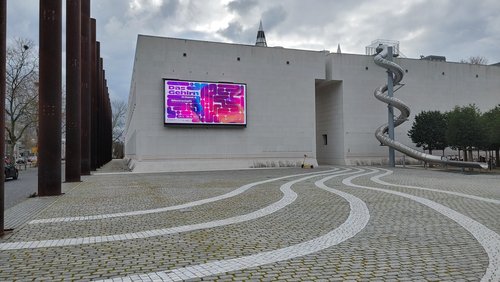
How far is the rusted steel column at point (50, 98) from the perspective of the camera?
12.9 m

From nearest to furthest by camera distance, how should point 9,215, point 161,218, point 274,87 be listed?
point 161,218 < point 9,215 < point 274,87

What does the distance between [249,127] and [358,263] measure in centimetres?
2890

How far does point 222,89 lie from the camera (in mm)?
32875

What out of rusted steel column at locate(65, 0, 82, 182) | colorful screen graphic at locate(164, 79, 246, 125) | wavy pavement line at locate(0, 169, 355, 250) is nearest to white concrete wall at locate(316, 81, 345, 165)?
colorful screen graphic at locate(164, 79, 246, 125)

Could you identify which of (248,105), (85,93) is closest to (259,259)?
(85,93)

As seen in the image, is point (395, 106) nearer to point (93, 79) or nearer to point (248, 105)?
point (248, 105)

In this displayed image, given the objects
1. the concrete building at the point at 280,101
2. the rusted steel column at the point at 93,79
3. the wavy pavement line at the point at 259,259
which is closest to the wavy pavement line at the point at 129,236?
the wavy pavement line at the point at 259,259

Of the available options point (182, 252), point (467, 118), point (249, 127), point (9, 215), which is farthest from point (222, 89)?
point (182, 252)

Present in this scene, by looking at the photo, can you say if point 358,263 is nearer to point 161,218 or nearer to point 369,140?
point 161,218

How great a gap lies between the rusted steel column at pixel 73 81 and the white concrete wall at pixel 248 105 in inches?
436

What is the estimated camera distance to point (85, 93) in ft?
82.1

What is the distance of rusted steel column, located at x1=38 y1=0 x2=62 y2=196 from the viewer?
12.9 metres

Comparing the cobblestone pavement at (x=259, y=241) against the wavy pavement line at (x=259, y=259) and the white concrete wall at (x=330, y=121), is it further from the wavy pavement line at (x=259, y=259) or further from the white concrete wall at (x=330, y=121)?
the white concrete wall at (x=330, y=121)

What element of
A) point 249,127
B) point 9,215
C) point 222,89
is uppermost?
point 222,89
